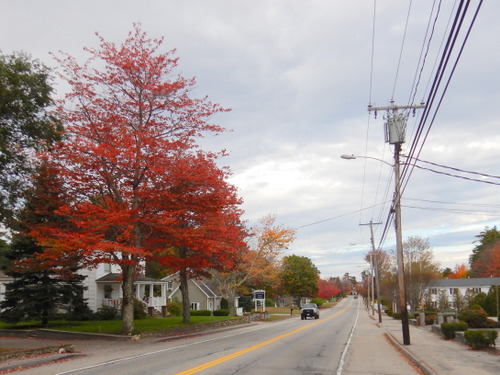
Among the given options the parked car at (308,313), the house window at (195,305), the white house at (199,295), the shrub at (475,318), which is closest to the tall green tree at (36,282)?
the shrub at (475,318)

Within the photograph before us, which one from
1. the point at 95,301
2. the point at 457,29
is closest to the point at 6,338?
the point at 95,301

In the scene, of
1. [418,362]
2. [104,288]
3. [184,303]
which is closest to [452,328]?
[418,362]

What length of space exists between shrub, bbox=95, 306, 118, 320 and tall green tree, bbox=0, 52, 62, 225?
1642 cm

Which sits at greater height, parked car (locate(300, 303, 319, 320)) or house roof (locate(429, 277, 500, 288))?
house roof (locate(429, 277, 500, 288))

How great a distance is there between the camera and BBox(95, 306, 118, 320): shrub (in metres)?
35.2

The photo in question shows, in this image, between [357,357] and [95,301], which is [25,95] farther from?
[95,301]

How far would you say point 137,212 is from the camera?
2188 centimetres

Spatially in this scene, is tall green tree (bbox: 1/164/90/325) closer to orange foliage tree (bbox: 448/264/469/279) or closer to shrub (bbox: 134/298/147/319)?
shrub (bbox: 134/298/147/319)

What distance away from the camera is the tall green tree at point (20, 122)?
1833 cm

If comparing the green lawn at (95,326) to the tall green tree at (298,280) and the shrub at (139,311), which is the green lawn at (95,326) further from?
the tall green tree at (298,280)

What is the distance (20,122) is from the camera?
1950 centimetres

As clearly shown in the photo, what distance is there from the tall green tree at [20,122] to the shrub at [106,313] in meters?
16.4

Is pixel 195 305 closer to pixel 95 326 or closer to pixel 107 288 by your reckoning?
pixel 107 288

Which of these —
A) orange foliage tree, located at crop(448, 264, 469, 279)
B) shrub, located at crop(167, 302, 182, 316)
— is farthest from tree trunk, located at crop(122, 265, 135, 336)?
orange foliage tree, located at crop(448, 264, 469, 279)
